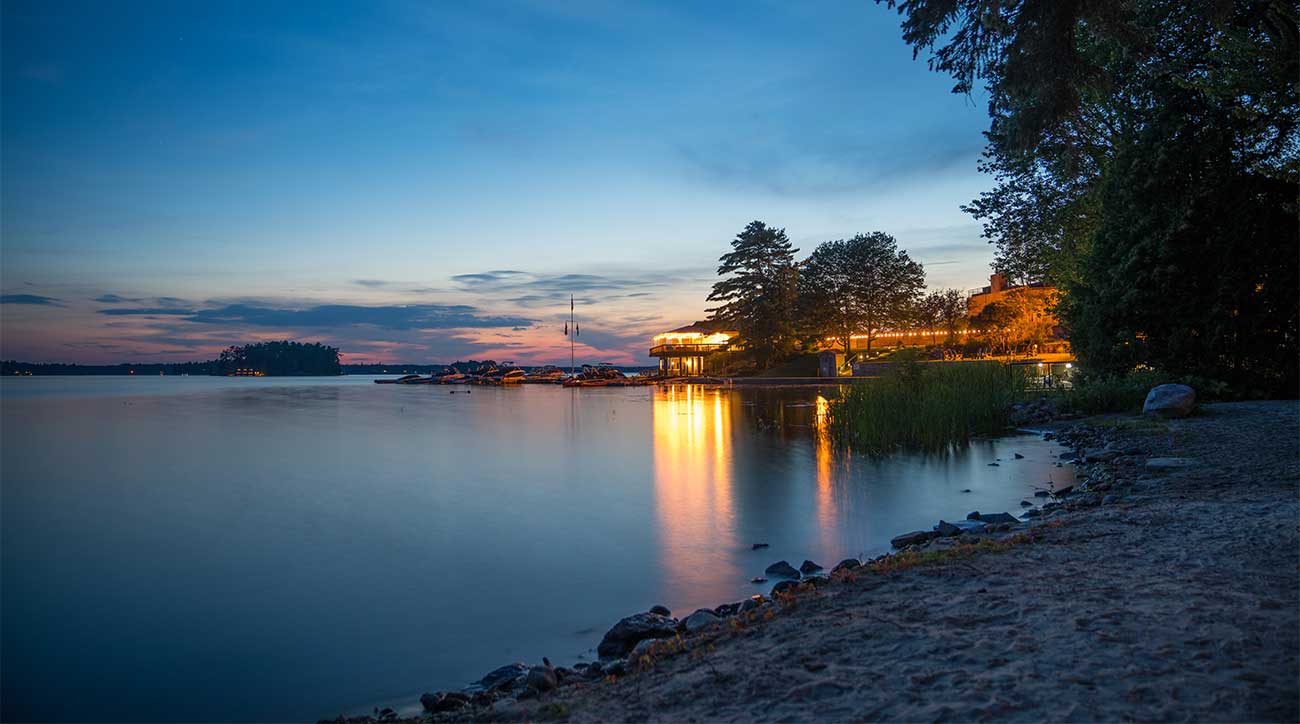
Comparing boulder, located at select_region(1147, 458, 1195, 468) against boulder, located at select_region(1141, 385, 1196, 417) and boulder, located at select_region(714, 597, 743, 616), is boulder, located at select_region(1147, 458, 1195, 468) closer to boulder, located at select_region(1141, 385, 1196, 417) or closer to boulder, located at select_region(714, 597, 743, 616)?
boulder, located at select_region(1141, 385, 1196, 417)

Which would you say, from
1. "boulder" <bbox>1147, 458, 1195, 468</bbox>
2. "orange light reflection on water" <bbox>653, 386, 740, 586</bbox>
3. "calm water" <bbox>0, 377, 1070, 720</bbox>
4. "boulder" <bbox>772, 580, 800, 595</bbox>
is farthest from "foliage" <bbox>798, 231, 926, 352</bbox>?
"boulder" <bbox>772, 580, 800, 595</bbox>

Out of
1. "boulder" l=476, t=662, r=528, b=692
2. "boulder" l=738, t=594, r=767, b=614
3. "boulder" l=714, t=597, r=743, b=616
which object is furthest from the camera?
"boulder" l=714, t=597, r=743, b=616

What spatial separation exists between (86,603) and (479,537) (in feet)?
14.2

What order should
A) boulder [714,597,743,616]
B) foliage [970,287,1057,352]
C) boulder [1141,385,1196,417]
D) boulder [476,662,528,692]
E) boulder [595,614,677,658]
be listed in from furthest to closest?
foliage [970,287,1057,352] < boulder [1141,385,1196,417] < boulder [714,597,743,616] < boulder [595,614,677,658] < boulder [476,662,528,692]

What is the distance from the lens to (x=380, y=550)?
30.1 ft

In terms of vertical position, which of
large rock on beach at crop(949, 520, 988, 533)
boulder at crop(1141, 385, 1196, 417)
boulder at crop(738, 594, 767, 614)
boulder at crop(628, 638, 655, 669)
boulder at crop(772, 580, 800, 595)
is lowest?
boulder at crop(772, 580, 800, 595)

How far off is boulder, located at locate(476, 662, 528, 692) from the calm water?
40cm

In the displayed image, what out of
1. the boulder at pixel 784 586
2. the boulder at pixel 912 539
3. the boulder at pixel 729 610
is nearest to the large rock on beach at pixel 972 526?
the boulder at pixel 912 539

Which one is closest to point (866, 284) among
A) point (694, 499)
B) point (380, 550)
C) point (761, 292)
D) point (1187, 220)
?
point (761, 292)

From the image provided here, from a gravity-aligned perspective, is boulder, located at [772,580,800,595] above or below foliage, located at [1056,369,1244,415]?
below

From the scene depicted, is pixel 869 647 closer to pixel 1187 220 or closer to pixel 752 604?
pixel 752 604

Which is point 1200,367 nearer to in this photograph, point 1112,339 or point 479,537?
point 1112,339

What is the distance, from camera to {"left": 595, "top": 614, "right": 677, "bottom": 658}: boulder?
5.15 metres

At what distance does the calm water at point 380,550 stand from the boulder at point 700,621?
98 centimetres
